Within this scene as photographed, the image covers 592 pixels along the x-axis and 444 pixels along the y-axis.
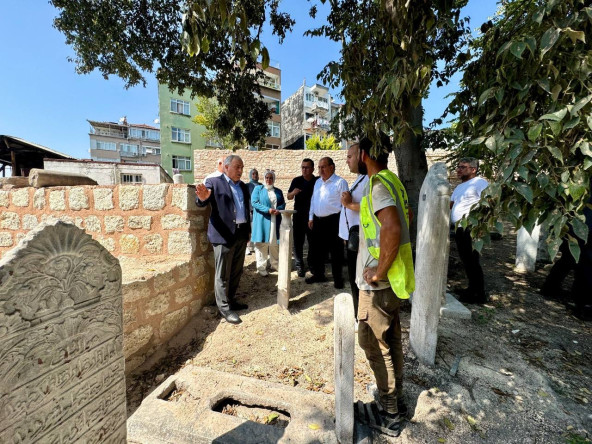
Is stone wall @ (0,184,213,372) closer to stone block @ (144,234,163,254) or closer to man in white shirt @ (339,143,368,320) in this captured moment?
stone block @ (144,234,163,254)

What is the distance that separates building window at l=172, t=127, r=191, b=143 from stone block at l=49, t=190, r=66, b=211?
23481 mm

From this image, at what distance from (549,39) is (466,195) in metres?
2.91

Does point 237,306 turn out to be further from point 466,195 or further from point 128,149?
point 128,149

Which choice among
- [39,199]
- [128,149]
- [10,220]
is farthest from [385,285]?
[128,149]

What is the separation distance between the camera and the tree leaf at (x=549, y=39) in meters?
1.15

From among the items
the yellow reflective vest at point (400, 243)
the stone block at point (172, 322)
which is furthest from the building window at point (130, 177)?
the yellow reflective vest at point (400, 243)

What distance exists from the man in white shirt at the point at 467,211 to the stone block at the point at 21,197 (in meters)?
5.84

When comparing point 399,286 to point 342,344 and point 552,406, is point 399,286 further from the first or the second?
point 552,406

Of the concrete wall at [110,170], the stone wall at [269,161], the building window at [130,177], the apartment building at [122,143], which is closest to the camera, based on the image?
the stone wall at [269,161]

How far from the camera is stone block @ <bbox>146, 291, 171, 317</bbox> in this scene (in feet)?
9.51

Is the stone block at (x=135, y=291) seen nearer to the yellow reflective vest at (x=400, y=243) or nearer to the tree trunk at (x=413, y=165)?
the yellow reflective vest at (x=400, y=243)

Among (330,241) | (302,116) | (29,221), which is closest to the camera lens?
(29,221)

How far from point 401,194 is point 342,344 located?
3.68 feet

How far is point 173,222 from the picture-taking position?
3.38 metres
